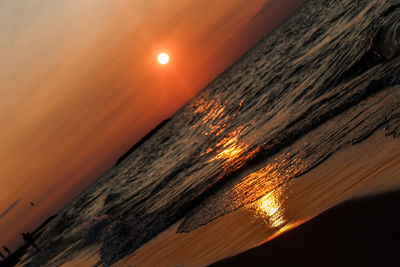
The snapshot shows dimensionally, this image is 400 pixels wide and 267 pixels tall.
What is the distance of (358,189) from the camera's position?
12.1 ft

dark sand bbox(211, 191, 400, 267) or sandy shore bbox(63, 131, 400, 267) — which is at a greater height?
dark sand bbox(211, 191, 400, 267)

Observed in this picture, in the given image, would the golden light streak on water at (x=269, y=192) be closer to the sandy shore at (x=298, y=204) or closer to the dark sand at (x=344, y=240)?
the sandy shore at (x=298, y=204)

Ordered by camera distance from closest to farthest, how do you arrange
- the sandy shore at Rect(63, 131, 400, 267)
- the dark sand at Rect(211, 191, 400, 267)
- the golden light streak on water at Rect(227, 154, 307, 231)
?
1. the dark sand at Rect(211, 191, 400, 267)
2. the sandy shore at Rect(63, 131, 400, 267)
3. the golden light streak on water at Rect(227, 154, 307, 231)

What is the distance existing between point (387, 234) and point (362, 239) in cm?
22

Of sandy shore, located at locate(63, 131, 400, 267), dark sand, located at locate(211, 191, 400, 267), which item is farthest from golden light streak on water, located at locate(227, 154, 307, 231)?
dark sand, located at locate(211, 191, 400, 267)

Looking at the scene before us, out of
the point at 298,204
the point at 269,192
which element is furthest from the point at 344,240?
the point at 269,192

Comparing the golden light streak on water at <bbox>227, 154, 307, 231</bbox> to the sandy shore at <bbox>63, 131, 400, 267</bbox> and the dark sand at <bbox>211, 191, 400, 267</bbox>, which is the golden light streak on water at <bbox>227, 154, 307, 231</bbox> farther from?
the dark sand at <bbox>211, 191, 400, 267</bbox>

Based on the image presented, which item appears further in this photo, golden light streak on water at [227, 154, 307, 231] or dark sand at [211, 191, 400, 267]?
golden light streak on water at [227, 154, 307, 231]

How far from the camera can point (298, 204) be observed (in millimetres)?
4434

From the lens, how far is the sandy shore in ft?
12.3

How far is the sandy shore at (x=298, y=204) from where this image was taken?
374cm

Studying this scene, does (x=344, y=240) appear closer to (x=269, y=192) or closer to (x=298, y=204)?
(x=298, y=204)

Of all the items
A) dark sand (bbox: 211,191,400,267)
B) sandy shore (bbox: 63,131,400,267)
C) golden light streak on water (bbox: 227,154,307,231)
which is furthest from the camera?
golden light streak on water (bbox: 227,154,307,231)

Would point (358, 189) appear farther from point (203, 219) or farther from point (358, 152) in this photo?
point (203, 219)
